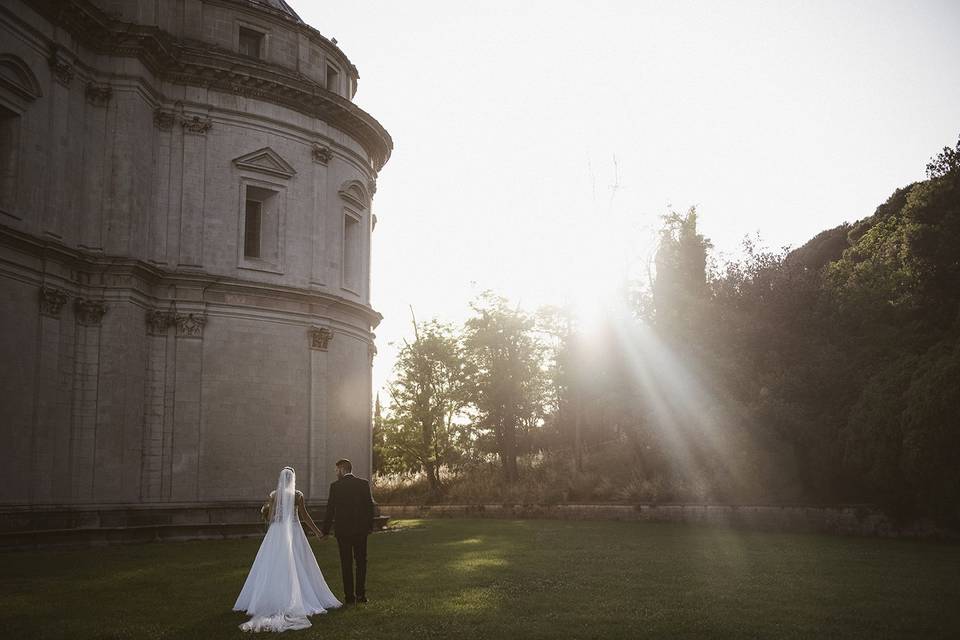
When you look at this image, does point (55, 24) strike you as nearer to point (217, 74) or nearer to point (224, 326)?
point (217, 74)

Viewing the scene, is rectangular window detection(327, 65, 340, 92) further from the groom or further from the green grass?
the groom

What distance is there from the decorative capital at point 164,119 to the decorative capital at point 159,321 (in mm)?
5886

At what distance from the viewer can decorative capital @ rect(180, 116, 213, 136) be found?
87.4ft

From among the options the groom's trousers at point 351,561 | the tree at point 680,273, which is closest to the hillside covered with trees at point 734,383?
the tree at point 680,273

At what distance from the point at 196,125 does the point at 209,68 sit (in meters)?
1.88

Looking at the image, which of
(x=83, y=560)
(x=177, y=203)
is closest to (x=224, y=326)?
(x=177, y=203)

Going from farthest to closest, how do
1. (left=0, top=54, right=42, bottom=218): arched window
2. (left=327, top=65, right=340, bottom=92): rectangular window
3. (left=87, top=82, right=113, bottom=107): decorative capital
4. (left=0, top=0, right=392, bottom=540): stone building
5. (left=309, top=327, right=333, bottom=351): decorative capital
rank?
(left=327, top=65, right=340, bottom=92): rectangular window, (left=309, top=327, right=333, bottom=351): decorative capital, (left=87, top=82, right=113, bottom=107): decorative capital, (left=0, top=0, right=392, bottom=540): stone building, (left=0, top=54, right=42, bottom=218): arched window

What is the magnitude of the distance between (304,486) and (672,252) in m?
18.7

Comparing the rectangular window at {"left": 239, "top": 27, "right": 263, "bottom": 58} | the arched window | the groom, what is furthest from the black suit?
the rectangular window at {"left": 239, "top": 27, "right": 263, "bottom": 58}

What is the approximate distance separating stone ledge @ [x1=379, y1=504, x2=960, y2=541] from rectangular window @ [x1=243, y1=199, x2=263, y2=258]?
1562cm

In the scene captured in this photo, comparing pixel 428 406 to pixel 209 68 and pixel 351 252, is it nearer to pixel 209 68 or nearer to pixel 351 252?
pixel 351 252

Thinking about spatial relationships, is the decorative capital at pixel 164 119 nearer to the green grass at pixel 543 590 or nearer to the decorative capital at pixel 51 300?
the decorative capital at pixel 51 300

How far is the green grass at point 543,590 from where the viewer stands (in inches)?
385

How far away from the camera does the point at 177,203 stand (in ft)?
85.9
